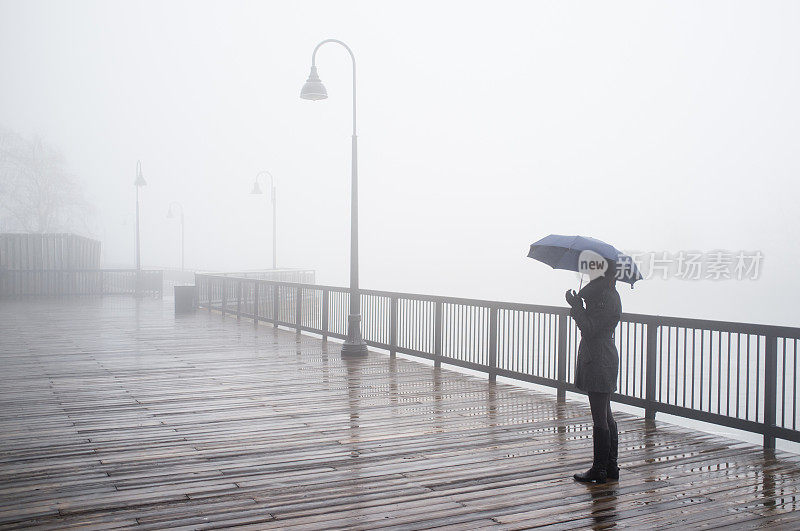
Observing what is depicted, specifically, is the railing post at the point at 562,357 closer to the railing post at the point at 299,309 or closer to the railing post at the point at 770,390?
the railing post at the point at 770,390

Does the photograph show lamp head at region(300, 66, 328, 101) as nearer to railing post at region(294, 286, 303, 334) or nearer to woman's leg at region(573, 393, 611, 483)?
railing post at region(294, 286, 303, 334)

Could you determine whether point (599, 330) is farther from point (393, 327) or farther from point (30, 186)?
point (30, 186)

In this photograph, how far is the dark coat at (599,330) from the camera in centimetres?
A: 602

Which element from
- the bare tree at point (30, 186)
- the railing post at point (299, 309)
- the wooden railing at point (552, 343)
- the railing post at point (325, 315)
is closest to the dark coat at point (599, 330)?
the wooden railing at point (552, 343)

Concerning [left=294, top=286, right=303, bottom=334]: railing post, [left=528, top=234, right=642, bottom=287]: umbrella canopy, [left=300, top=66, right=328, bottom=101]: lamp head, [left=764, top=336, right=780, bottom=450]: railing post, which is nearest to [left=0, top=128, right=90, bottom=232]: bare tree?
[left=294, top=286, right=303, bottom=334]: railing post

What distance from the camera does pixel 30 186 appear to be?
60719 millimetres

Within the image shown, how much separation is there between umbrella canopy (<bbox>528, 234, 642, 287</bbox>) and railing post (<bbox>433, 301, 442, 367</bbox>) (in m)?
5.75

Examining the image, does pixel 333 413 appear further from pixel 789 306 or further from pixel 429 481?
pixel 789 306

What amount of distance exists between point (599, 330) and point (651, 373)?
9.84 feet

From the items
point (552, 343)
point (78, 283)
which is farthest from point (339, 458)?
point (78, 283)

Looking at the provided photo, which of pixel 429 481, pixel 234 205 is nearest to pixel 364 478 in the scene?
pixel 429 481

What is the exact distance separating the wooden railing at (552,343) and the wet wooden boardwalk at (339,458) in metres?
0.35

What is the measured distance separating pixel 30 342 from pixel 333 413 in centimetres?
972

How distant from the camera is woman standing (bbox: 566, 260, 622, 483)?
19.8ft
